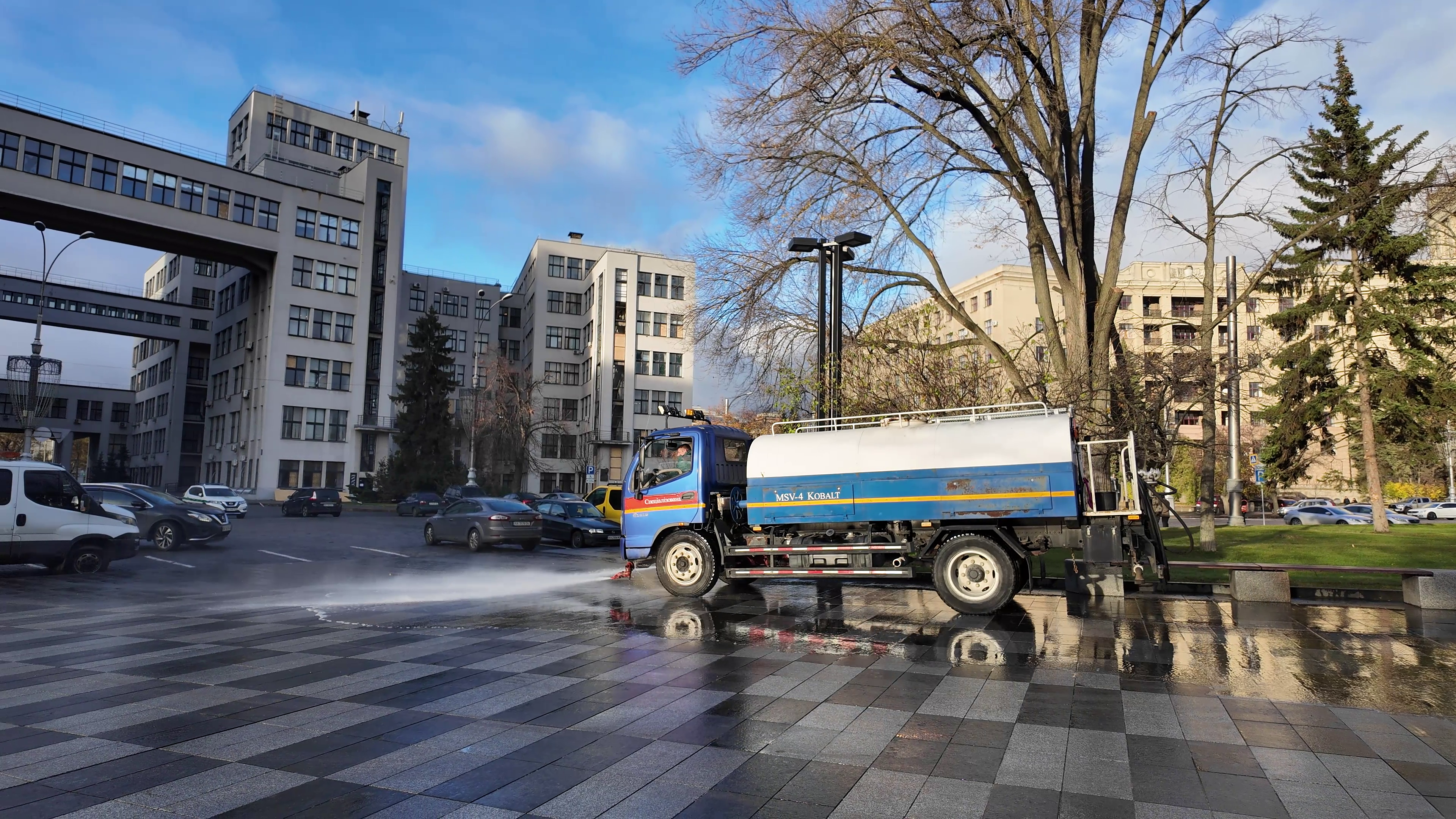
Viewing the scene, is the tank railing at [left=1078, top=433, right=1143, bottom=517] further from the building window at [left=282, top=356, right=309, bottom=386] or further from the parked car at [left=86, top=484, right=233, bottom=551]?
the building window at [left=282, top=356, right=309, bottom=386]

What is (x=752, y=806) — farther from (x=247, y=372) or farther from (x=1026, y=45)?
(x=247, y=372)

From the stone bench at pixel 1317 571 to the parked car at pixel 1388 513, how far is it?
4109cm

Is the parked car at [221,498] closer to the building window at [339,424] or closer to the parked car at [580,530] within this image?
the building window at [339,424]

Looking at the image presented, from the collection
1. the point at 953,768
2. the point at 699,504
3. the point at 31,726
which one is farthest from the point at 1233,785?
the point at 699,504

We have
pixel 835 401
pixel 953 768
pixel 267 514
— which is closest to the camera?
pixel 953 768

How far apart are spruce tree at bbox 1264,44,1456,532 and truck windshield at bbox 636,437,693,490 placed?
74.2 ft

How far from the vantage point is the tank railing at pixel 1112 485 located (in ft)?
36.2

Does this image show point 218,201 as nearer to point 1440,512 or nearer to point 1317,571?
point 1317,571

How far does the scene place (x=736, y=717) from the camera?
6.15 meters

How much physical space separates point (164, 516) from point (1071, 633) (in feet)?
71.9

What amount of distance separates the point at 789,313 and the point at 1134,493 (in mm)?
10837

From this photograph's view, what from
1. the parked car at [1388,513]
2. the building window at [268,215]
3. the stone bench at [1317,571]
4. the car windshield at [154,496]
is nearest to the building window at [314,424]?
the building window at [268,215]

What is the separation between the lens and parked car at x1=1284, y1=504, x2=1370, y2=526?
46.4 meters

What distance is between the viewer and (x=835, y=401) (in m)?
18.1
